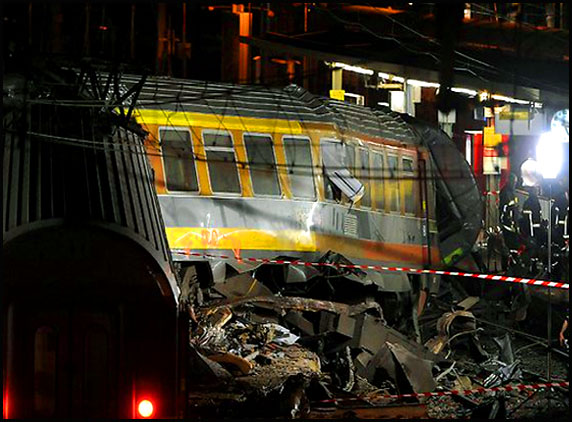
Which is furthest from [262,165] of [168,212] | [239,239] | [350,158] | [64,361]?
[64,361]

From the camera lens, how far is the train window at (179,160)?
772 inches

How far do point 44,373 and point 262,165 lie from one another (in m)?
12.5

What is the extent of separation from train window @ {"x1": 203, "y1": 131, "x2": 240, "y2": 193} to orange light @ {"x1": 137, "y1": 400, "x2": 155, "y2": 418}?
465 inches

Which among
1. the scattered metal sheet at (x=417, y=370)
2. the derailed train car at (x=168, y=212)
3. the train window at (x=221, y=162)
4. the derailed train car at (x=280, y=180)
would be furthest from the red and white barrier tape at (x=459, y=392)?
the train window at (x=221, y=162)

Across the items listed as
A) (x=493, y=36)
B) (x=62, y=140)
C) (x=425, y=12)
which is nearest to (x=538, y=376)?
(x=62, y=140)

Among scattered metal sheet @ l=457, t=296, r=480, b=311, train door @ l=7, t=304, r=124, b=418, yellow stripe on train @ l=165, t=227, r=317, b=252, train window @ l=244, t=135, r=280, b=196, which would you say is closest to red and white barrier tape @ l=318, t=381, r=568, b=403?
train door @ l=7, t=304, r=124, b=418

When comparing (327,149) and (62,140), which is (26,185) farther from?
(327,149)

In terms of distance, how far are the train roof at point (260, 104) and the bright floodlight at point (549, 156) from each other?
4.49 meters

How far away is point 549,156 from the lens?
17641mm

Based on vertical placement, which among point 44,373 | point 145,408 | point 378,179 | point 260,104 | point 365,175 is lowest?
point 145,408

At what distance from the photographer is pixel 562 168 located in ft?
59.3

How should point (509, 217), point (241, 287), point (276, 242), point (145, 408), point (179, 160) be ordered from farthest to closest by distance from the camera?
point (509, 217) → point (276, 242) → point (179, 160) → point (241, 287) → point (145, 408)

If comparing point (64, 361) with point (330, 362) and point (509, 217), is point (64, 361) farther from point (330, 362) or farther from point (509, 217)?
point (509, 217)

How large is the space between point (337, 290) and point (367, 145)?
4.32 meters
